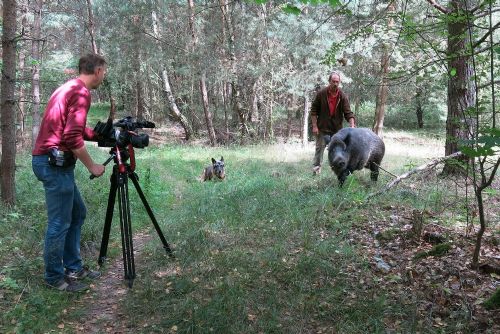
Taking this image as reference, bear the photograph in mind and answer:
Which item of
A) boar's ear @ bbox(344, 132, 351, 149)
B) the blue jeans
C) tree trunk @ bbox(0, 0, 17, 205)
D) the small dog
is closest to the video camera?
the blue jeans

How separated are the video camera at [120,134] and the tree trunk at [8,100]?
8.98 feet

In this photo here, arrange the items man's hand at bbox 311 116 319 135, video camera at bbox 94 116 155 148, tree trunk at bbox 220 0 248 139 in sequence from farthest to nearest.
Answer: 1. tree trunk at bbox 220 0 248 139
2. man's hand at bbox 311 116 319 135
3. video camera at bbox 94 116 155 148


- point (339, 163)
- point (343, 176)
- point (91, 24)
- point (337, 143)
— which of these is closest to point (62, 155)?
point (339, 163)

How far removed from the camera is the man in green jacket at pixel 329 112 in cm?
854

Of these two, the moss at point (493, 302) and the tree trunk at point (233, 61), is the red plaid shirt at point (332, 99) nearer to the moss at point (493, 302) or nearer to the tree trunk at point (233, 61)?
the moss at point (493, 302)

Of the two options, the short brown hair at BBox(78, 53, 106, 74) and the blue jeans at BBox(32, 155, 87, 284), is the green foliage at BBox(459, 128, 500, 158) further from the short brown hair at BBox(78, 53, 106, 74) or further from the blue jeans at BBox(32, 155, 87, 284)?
the blue jeans at BBox(32, 155, 87, 284)

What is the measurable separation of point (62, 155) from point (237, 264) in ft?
6.97

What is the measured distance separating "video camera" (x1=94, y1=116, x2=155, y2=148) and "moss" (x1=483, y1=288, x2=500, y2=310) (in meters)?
3.47

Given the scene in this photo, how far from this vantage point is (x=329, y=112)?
867 cm

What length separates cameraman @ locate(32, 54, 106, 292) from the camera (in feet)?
12.9

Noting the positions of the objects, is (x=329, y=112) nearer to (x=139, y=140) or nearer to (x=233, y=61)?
(x=139, y=140)

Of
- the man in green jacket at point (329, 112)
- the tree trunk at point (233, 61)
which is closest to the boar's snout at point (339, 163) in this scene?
the man in green jacket at point (329, 112)

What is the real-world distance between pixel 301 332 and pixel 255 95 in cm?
1727

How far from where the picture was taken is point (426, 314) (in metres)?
3.53
